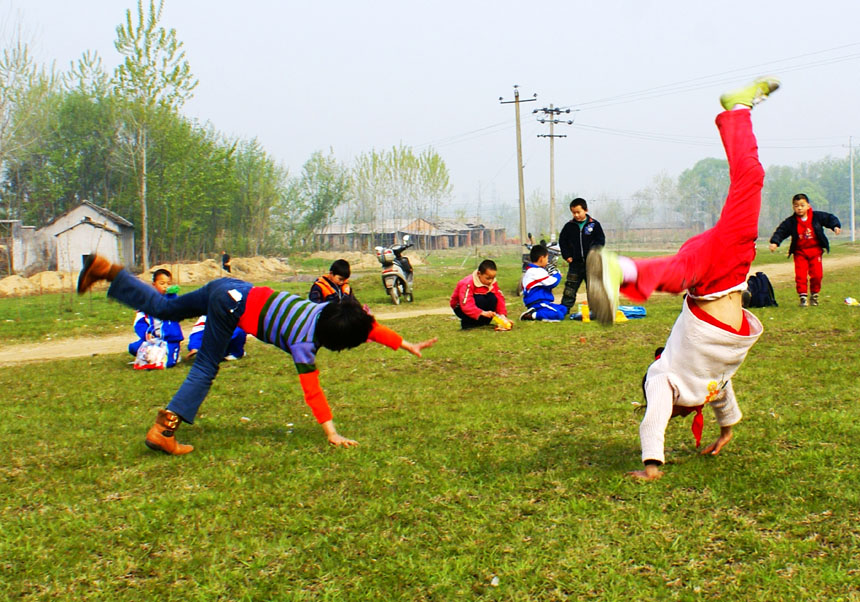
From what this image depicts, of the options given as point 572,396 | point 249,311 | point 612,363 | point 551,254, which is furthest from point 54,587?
point 551,254

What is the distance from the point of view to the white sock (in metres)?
3.74

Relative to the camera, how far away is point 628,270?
3742 millimetres

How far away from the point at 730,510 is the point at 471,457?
1.73m

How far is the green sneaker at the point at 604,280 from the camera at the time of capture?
3.65 meters

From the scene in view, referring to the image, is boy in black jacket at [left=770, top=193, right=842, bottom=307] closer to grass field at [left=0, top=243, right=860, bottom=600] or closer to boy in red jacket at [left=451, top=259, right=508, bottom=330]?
boy in red jacket at [left=451, top=259, right=508, bottom=330]

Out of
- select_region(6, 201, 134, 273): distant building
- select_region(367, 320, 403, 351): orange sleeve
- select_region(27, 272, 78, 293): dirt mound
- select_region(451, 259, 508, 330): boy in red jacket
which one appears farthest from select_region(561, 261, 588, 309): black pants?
select_region(6, 201, 134, 273): distant building

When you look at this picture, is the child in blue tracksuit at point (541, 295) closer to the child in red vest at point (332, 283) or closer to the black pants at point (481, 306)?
the black pants at point (481, 306)

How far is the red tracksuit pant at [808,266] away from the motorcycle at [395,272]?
30.8 feet

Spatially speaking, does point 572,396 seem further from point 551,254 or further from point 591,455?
point 551,254

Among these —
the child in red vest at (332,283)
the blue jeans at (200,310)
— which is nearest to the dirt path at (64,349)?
the child in red vest at (332,283)

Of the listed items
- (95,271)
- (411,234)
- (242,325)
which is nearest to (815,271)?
(242,325)

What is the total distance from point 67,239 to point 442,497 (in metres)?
29.6

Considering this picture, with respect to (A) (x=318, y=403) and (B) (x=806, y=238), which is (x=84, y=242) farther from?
(A) (x=318, y=403)

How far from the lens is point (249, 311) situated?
540 centimetres
